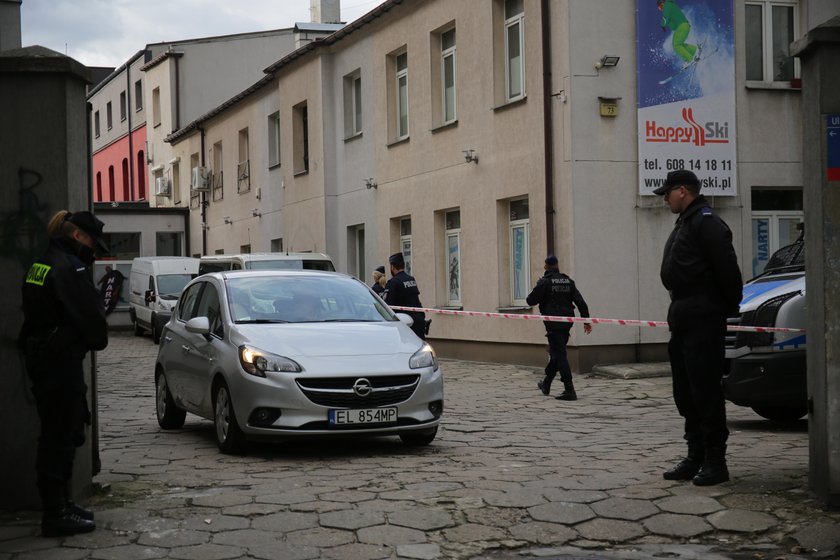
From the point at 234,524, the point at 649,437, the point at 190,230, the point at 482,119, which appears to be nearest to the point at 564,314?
the point at 649,437

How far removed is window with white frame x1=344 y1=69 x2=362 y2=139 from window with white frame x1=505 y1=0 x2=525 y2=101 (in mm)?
7720

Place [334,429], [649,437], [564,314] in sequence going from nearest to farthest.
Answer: [334,429] → [649,437] → [564,314]

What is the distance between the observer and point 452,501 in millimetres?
7484

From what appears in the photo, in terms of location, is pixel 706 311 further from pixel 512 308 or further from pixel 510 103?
pixel 510 103

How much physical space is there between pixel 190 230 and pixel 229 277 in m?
33.1

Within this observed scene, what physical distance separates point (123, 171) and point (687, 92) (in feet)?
129

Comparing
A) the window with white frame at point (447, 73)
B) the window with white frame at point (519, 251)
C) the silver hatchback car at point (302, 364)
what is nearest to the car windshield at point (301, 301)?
the silver hatchback car at point (302, 364)

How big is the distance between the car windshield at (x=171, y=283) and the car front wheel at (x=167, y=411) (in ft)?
67.3

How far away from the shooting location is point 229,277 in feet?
37.1

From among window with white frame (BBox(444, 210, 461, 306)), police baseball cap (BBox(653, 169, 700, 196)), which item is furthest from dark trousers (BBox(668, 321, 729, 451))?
window with white frame (BBox(444, 210, 461, 306))

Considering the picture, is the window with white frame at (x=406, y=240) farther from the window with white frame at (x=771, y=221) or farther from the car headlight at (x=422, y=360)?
the car headlight at (x=422, y=360)

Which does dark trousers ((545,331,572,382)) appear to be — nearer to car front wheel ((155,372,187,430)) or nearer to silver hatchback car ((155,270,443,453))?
silver hatchback car ((155,270,443,453))

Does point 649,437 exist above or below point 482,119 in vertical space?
below

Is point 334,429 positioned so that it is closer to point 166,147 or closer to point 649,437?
point 649,437
